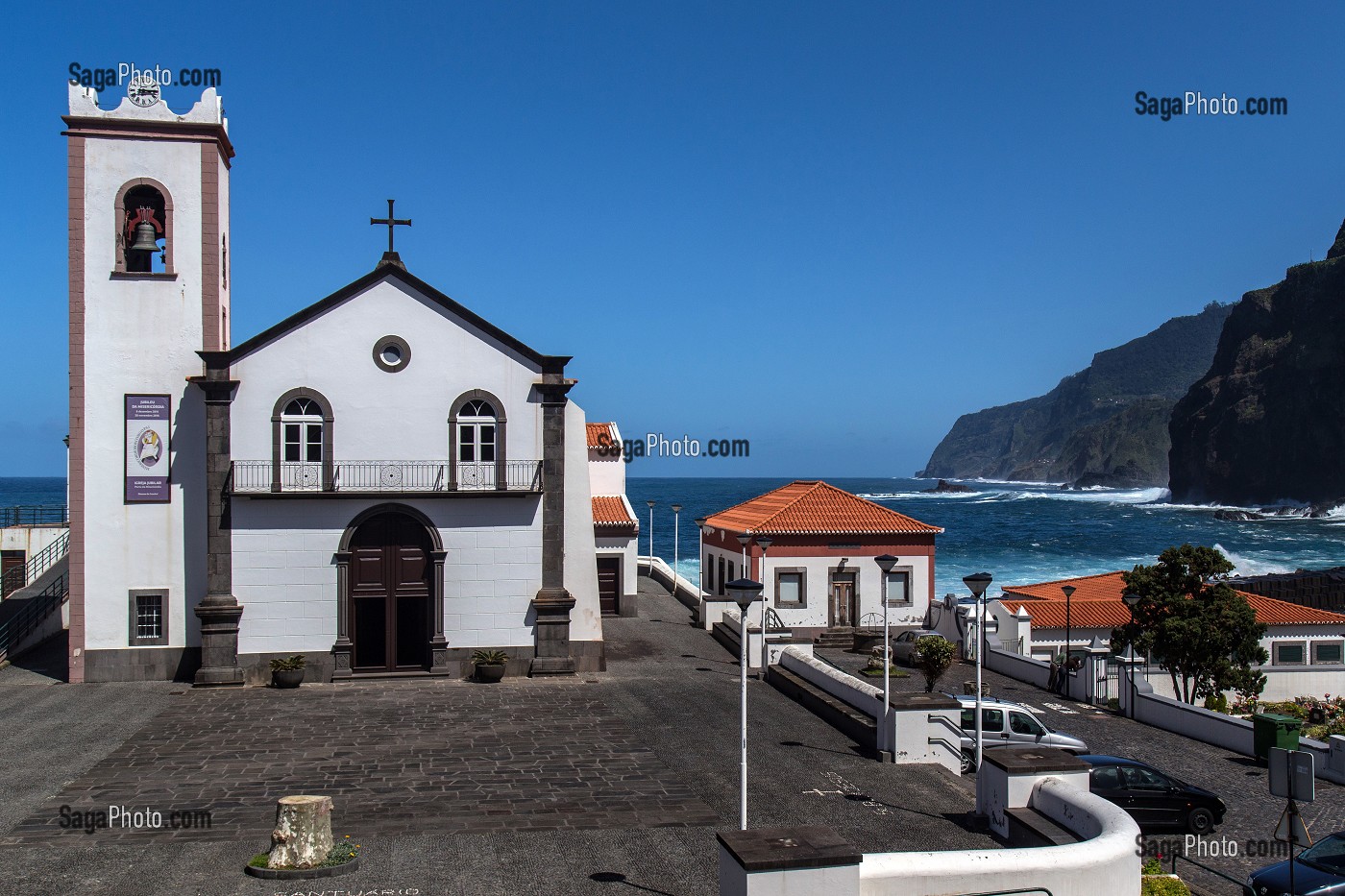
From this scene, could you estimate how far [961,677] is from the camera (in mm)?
31984

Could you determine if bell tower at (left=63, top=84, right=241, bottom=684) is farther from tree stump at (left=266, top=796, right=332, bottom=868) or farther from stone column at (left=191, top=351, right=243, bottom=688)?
tree stump at (left=266, top=796, right=332, bottom=868)

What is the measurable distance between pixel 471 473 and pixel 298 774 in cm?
1074

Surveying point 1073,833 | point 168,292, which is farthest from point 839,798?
point 168,292

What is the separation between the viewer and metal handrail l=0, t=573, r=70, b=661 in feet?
100

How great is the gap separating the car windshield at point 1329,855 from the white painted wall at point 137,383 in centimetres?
2398

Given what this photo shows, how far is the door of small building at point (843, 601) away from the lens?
3909 centimetres

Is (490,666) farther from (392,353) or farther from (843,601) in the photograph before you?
(843,601)

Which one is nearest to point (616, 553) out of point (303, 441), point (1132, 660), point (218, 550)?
point (303, 441)

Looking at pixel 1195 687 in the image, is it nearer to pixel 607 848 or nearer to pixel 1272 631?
pixel 1272 631

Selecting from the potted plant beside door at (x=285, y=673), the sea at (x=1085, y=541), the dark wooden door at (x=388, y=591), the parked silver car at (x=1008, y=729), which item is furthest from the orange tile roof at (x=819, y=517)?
the sea at (x=1085, y=541)

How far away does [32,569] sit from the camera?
4000cm

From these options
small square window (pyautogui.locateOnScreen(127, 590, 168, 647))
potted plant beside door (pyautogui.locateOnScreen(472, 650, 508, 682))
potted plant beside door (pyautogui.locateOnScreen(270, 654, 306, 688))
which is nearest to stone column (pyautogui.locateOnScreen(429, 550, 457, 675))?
potted plant beside door (pyautogui.locateOnScreen(472, 650, 508, 682))

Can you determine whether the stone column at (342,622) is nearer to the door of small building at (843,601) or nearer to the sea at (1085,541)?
the door of small building at (843,601)

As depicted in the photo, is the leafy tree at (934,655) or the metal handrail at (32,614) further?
the metal handrail at (32,614)
